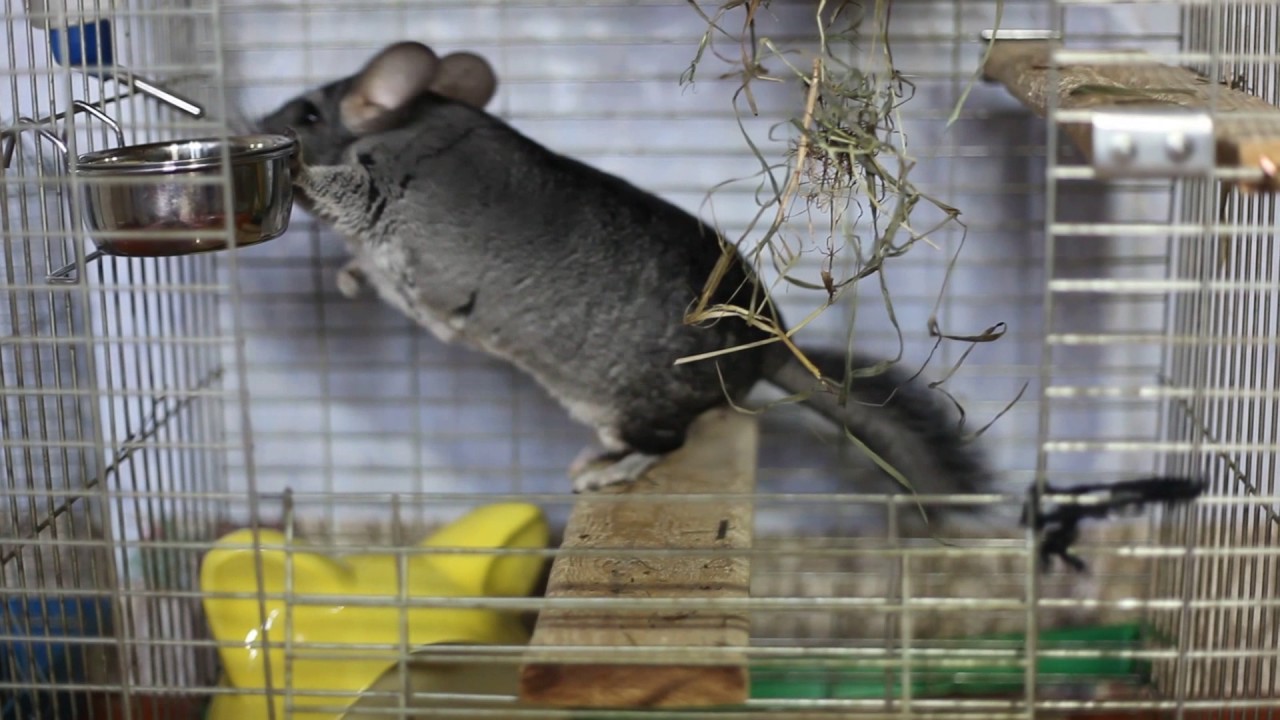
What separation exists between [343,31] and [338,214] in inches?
14.2

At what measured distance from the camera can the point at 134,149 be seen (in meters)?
1.61

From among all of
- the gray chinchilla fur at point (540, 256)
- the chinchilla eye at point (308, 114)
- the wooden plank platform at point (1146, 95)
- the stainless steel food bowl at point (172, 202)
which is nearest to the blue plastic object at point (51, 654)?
the stainless steel food bowl at point (172, 202)

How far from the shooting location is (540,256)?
77.8 inches

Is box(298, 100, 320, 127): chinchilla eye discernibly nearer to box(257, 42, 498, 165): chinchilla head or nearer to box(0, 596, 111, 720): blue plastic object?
box(257, 42, 498, 165): chinchilla head

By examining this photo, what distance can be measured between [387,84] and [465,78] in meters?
0.13

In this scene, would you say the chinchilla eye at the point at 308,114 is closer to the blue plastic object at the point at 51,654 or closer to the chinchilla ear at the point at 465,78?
the chinchilla ear at the point at 465,78

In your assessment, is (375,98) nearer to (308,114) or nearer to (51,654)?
(308,114)

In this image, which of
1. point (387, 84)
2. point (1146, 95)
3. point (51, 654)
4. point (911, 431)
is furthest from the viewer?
point (387, 84)

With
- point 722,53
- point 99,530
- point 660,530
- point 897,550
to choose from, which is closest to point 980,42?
point 722,53

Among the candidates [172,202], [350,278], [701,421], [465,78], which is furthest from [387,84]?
[701,421]

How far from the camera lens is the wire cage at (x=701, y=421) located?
1712 millimetres

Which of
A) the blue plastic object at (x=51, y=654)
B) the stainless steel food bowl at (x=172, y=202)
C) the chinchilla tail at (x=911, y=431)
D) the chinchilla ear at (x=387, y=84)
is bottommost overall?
the blue plastic object at (x=51, y=654)

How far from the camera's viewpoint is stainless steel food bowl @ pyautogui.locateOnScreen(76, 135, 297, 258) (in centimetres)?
137

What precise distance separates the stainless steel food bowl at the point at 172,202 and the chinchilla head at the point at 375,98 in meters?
0.44
